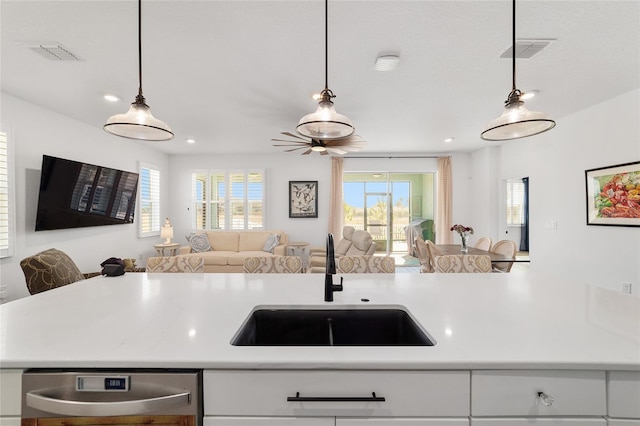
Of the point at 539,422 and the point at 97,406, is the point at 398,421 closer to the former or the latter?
the point at 539,422

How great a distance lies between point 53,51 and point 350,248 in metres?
4.65

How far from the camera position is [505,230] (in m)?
5.73

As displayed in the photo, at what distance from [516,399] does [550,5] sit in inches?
92.0

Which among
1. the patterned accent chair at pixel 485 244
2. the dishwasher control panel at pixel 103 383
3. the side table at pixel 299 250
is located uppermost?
the patterned accent chair at pixel 485 244

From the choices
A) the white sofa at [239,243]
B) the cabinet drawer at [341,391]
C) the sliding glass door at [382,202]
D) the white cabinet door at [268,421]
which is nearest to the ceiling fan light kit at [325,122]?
the cabinet drawer at [341,391]

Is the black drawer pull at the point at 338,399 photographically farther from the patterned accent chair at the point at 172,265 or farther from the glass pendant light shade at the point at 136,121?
the patterned accent chair at the point at 172,265

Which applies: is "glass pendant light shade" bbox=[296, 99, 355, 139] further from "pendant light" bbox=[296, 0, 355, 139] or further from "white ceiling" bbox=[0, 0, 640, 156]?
"white ceiling" bbox=[0, 0, 640, 156]

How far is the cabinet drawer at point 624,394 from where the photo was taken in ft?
2.66

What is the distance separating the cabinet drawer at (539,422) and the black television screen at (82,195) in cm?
469

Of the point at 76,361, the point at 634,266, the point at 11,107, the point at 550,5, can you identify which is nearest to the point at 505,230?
the point at 634,266

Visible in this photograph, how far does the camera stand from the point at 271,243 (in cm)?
575

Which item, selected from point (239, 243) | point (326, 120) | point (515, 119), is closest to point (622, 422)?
point (515, 119)

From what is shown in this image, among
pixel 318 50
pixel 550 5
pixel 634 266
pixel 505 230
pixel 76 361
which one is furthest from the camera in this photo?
pixel 505 230

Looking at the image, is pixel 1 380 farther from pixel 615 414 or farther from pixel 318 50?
pixel 318 50
